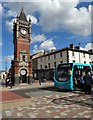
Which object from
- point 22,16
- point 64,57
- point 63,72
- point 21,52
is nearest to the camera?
point 63,72

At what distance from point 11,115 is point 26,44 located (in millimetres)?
31191

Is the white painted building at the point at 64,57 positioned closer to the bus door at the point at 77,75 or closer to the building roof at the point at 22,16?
the building roof at the point at 22,16

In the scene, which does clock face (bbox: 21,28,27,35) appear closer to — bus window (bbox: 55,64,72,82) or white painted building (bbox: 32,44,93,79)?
white painted building (bbox: 32,44,93,79)

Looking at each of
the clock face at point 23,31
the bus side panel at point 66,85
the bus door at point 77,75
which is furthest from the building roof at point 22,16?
the bus side panel at point 66,85

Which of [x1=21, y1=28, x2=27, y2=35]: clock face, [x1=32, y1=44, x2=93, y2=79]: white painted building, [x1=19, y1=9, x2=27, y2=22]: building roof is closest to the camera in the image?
[x1=21, y1=28, x2=27, y2=35]: clock face

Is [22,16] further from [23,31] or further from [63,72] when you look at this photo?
[63,72]

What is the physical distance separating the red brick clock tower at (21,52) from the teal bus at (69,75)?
19.2 m

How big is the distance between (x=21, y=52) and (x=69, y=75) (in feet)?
71.8

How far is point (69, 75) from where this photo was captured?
17.7 meters

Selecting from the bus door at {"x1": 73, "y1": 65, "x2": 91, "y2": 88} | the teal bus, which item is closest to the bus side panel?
the teal bus

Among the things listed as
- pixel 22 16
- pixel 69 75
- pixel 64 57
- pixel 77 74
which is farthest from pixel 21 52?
pixel 69 75

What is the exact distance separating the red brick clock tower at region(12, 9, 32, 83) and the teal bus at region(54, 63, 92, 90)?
62.8 ft

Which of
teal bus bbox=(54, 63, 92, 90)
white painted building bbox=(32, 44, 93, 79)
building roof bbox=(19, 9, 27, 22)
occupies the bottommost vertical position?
teal bus bbox=(54, 63, 92, 90)

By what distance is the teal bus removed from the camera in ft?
A: 57.8
